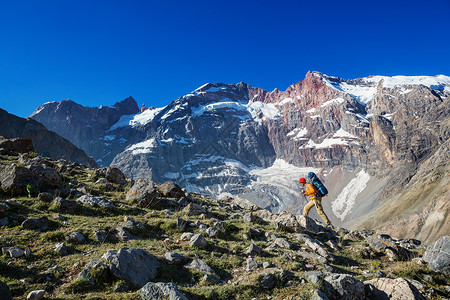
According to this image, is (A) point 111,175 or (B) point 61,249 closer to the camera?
(B) point 61,249

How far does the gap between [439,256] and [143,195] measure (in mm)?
13397

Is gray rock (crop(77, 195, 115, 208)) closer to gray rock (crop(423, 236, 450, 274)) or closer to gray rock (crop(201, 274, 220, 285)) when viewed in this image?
gray rock (crop(201, 274, 220, 285))

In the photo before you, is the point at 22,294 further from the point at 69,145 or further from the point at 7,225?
the point at 69,145

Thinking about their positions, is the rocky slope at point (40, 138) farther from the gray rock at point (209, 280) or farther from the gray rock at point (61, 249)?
the gray rock at point (209, 280)

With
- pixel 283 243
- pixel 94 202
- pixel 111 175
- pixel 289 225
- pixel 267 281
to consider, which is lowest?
pixel 267 281

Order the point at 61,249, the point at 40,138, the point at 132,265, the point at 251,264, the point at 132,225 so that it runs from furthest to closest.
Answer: the point at 40,138
the point at 132,225
the point at 251,264
the point at 61,249
the point at 132,265

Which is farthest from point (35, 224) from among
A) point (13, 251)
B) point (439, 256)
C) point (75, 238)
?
point (439, 256)

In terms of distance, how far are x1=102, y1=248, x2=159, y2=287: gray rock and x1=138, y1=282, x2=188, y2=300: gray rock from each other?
0.57 meters

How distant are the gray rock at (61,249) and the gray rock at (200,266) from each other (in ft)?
11.7

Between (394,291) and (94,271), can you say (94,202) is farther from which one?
(394,291)

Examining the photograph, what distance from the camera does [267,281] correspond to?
6664 mm

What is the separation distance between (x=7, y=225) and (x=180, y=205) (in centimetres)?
840

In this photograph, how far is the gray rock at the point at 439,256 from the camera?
348 inches

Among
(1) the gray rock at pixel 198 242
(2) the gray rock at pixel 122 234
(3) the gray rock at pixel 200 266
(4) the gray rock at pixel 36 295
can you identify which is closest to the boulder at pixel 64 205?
(2) the gray rock at pixel 122 234
